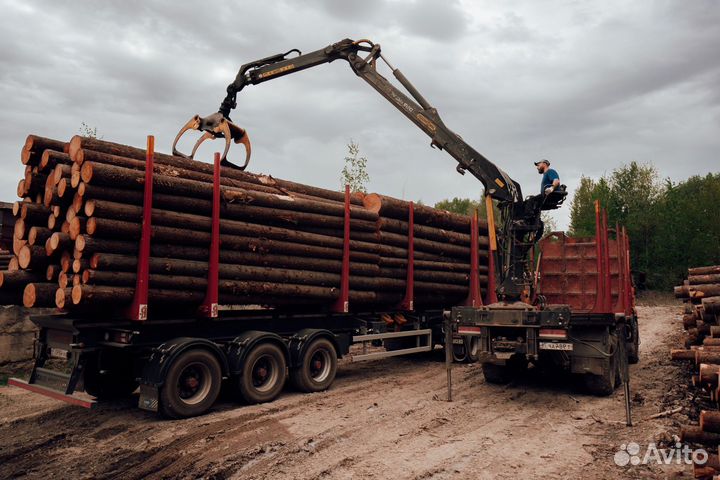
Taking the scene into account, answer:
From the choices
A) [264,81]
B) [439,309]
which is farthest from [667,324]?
[264,81]

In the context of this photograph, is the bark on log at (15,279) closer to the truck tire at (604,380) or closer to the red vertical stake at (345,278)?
the red vertical stake at (345,278)

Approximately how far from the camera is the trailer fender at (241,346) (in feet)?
28.5

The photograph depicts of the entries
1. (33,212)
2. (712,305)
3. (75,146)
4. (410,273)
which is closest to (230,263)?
(75,146)

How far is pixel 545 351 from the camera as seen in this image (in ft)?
31.8

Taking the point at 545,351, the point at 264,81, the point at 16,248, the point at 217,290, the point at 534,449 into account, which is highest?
the point at 264,81

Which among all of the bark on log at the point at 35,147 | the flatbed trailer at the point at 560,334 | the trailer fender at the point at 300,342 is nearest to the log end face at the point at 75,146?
the bark on log at the point at 35,147

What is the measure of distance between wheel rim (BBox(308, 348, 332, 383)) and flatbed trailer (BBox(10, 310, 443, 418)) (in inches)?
0.8

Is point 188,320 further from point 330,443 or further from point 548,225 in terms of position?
point 548,225

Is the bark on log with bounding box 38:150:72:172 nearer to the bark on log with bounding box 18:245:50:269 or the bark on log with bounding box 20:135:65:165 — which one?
the bark on log with bounding box 20:135:65:165

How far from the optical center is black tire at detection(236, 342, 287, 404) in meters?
8.76

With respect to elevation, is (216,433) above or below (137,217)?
below

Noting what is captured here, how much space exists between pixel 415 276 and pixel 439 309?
6.23 ft

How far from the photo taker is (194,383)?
8211 mm

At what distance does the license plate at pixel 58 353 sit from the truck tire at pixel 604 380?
27.9 feet
